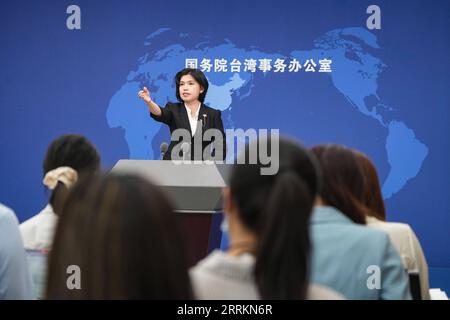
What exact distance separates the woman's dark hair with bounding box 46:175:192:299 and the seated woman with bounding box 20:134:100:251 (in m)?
1.07

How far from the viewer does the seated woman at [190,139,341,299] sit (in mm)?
1069

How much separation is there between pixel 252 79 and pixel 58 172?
13.5 ft

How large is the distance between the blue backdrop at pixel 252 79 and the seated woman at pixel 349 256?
4311mm

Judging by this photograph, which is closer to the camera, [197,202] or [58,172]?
[58,172]

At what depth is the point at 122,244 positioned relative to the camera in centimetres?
88

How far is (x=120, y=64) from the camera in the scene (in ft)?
20.2

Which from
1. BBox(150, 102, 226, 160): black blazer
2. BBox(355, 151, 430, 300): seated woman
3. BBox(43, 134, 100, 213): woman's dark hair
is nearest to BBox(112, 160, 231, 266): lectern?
BBox(43, 134, 100, 213): woman's dark hair

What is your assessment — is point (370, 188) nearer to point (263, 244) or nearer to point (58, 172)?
point (263, 244)

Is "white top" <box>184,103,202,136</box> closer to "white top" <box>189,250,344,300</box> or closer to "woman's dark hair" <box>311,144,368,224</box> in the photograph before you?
"woman's dark hair" <box>311,144,368,224</box>

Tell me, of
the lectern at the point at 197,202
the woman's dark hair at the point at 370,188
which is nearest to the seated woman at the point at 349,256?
the woman's dark hair at the point at 370,188

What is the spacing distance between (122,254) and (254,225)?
303 millimetres

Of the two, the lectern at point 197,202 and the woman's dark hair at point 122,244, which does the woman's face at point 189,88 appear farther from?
the woman's dark hair at point 122,244

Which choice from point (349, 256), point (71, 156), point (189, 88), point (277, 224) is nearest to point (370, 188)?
point (349, 256)
